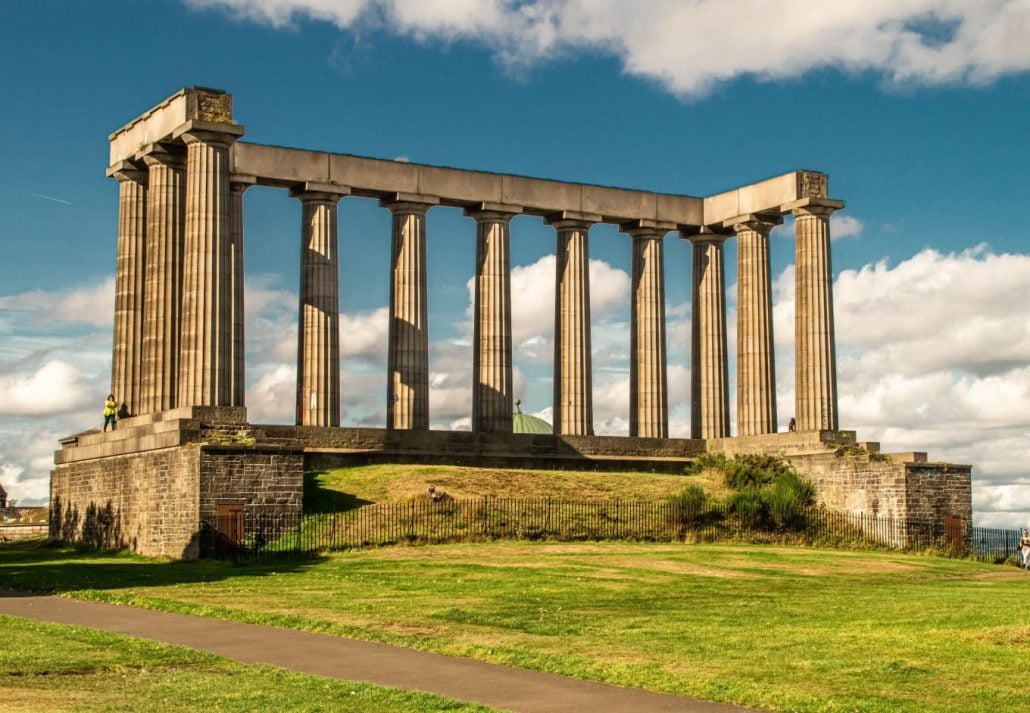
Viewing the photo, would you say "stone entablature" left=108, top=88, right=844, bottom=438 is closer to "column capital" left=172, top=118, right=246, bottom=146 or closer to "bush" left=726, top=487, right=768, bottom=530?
"column capital" left=172, top=118, right=246, bottom=146

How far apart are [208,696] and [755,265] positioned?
47674 mm

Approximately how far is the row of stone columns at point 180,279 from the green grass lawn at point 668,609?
7531mm

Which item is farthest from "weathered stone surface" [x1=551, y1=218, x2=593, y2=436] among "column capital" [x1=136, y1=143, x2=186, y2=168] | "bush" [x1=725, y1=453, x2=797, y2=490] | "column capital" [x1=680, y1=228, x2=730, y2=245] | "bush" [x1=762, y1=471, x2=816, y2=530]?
"column capital" [x1=136, y1=143, x2=186, y2=168]

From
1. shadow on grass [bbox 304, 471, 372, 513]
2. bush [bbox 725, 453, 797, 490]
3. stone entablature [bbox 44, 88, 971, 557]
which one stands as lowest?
shadow on grass [bbox 304, 471, 372, 513]

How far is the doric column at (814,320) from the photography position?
2312 inches

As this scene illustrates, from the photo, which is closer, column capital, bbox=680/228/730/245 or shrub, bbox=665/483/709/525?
shrub, bbox=665/483/709/525

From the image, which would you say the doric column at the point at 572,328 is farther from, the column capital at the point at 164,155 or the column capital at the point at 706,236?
the column capital at the point at 164,155

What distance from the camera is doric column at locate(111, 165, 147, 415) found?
177ft

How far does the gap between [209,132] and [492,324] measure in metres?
15.3

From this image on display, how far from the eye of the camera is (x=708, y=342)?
6388 cm

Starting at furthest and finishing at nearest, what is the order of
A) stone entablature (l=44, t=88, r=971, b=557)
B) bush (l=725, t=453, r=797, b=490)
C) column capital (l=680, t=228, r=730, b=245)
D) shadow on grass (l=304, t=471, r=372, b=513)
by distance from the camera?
column capital (l=680, t=228, r=730, b=245), bush (l=725, t=453, r=797, b=490), stone entablature (l=44, t=88, r=971, b=557), shadow on grass (l=304, t=471, r=372, b=513)

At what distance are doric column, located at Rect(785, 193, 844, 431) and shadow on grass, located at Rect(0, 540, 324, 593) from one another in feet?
85.2

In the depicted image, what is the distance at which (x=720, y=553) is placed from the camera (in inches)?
1650

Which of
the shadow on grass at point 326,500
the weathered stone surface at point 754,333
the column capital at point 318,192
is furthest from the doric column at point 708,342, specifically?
the shadow on grass at point 326,500
